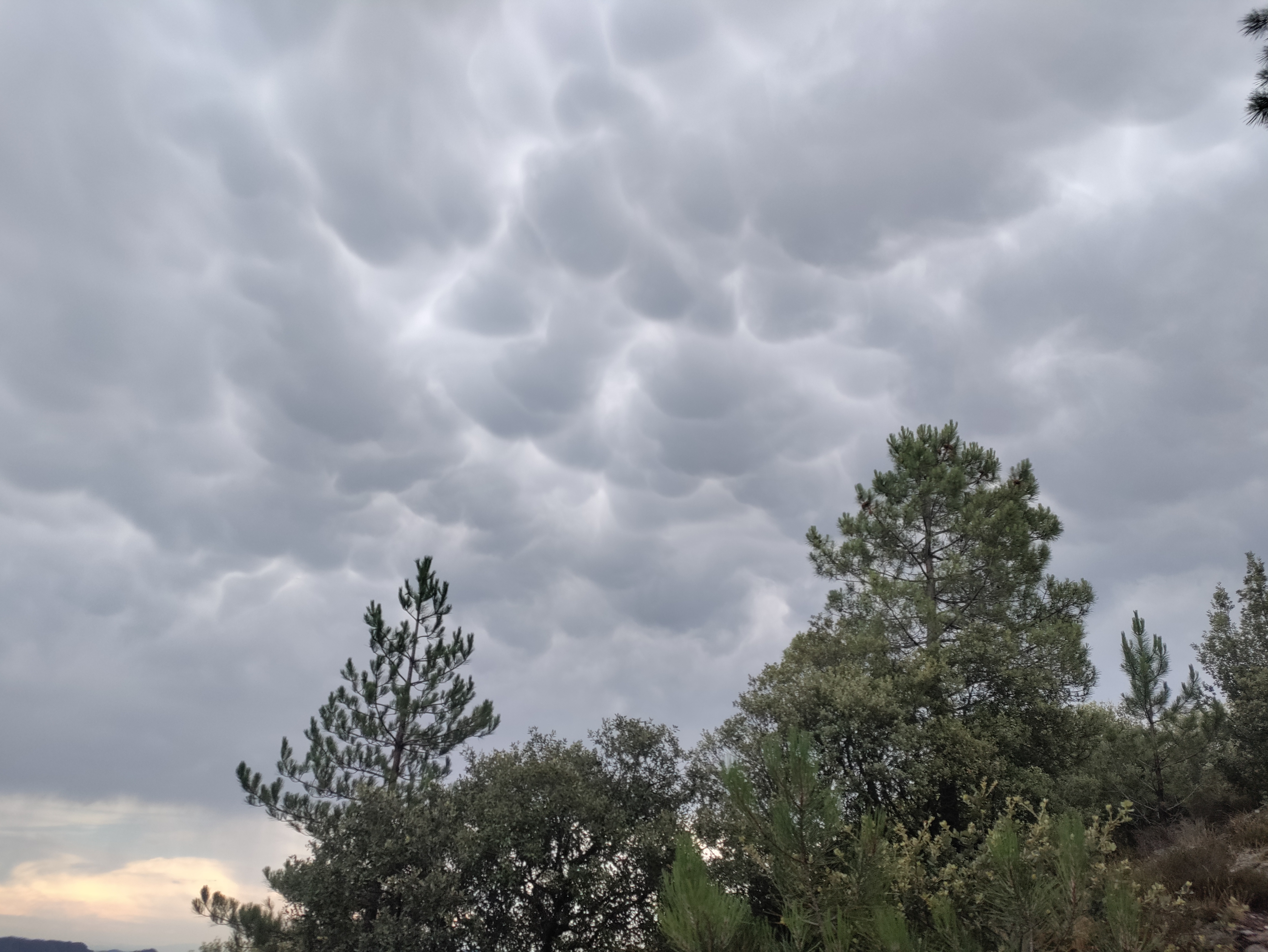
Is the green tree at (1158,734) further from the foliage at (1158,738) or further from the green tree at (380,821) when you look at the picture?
the green tree at (380,821)

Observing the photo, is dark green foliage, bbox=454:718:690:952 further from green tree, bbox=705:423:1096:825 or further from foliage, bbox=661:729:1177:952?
foliage, bbox=661:729:1177:952

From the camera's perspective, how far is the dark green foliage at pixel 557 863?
75.2 ft

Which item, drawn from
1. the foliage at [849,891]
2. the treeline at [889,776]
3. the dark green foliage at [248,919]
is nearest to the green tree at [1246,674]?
the treeline at [889,776]

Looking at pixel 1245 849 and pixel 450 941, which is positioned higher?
pixel 1245 849

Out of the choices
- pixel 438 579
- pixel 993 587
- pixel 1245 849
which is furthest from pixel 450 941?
pixel 993 587

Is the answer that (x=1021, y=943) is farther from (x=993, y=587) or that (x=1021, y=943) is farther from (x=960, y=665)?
(x=993, y=587)

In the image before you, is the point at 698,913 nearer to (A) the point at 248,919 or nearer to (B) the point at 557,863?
(B) the point at 557,863

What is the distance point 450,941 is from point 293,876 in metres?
5.12

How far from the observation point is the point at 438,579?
3419 centimetres

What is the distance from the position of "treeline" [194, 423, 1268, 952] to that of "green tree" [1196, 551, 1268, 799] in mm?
110

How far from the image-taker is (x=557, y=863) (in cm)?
2375

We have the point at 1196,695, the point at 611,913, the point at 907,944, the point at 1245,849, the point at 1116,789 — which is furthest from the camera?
the point at 1196,695

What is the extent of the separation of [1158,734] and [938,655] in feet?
27.8

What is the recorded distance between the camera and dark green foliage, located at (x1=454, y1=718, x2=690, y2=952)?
75.2 feet
